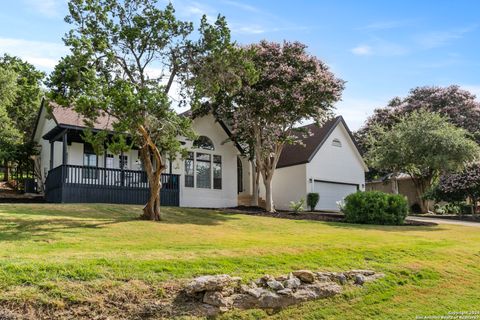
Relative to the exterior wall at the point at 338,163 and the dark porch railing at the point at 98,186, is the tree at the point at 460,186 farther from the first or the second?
the dark porch railing at the point at 98,186

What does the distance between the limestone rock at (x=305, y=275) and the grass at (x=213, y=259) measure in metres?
0.48

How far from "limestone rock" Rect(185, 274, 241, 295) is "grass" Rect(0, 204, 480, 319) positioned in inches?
18.8

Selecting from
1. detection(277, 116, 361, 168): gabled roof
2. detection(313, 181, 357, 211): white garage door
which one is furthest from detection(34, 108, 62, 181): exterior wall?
detection(313, 181, 357, 211): white garage door

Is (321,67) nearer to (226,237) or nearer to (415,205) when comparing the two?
(226,237)

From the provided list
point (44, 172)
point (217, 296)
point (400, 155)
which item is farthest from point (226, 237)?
point (400, 155)

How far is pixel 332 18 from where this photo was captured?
11.9 metres

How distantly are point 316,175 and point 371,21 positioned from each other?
19.5m

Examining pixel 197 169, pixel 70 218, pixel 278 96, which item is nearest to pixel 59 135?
Answer: pixel 197 169

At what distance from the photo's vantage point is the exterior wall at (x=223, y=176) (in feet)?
87.0

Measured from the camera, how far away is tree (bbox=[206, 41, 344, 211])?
78.7 feet

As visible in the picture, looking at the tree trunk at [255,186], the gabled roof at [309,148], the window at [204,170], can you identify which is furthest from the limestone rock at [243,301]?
the gabled roof at [309,148]

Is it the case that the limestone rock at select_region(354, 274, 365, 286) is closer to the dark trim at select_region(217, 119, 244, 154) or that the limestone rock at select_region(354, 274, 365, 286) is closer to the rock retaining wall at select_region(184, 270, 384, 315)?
the rock retaining wall at select_region(184, 270, 384, 315)

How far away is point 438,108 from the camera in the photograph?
44.3 meters

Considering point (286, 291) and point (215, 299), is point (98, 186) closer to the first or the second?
point (286, 291)
